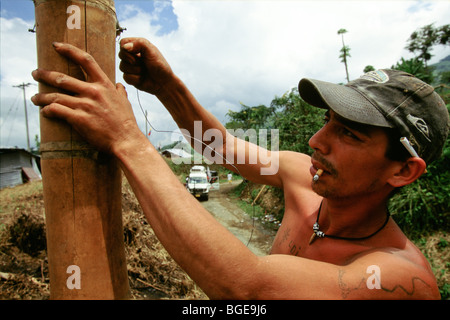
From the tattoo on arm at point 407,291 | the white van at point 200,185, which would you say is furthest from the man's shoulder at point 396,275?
the white van at point 200,185

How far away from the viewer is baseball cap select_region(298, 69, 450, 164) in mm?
1256

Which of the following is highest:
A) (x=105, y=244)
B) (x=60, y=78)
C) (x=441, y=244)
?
(x=60, y=78)

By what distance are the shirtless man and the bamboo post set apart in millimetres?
79

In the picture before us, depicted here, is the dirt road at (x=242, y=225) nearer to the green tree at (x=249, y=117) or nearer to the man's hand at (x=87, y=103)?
the man's hand at (x=87, y=103)

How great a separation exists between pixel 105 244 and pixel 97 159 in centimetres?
36

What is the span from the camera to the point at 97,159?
1.04m

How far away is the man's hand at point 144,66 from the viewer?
48.4 inches

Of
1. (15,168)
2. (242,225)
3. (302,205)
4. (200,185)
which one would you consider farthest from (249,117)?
(302,205)

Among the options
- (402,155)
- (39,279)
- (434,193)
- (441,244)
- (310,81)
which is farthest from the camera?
(434,193)

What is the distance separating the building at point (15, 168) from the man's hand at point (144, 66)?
84.9 ft

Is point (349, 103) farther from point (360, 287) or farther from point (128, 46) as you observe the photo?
point (128, 46)

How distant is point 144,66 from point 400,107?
1.36m

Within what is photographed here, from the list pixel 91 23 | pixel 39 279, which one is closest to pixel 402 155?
pixel 91 23

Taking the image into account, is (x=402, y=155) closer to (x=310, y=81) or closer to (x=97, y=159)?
(x=310, y=81)
